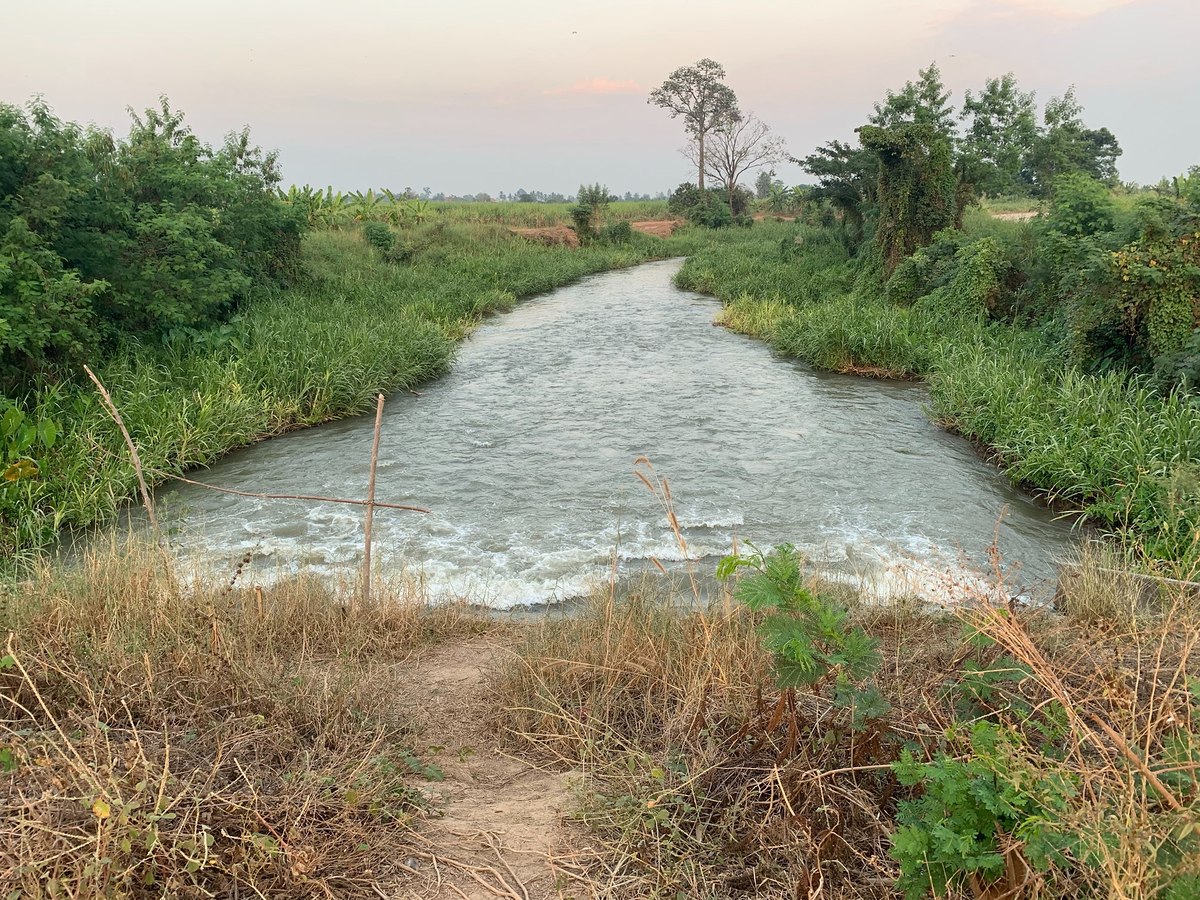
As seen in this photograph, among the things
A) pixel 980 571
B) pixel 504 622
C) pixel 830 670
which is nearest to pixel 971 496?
pixel 980 571

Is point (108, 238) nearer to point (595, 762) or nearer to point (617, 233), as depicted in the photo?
point (595, 762)

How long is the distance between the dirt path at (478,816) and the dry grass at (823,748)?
12 cm

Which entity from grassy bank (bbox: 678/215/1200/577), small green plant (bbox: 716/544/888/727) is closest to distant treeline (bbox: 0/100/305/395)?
small green plant (bbox: 716/544/888/727)

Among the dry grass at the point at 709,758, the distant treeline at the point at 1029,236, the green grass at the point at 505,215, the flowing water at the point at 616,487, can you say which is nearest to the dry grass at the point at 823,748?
the dry grass at the point at 709,758

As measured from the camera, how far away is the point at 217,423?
32.6 feet

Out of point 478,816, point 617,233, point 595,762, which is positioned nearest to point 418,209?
point 617,233

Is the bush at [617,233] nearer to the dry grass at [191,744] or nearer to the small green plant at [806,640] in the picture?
the dry grass at [191,744]

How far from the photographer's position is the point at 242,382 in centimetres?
1109

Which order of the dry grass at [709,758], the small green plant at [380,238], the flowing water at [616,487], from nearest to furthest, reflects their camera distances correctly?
the dry grass at [709,758] → the flowing water at [616,487] → the small green plant at [380,238]

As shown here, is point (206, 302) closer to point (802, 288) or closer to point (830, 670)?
point (830, 670)

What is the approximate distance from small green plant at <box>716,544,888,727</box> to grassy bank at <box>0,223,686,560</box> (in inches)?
243

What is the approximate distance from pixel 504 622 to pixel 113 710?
2.68 meters

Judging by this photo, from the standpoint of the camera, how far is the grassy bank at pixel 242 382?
7754 millimetres

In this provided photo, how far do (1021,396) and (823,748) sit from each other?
329 inches
